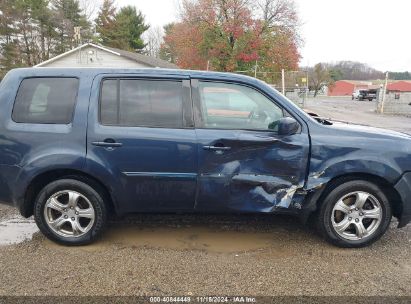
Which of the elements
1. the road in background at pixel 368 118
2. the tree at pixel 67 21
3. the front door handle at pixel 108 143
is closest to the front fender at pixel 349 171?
the front door handle at pixel 108 143

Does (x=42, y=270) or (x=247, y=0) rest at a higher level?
(x=247, y=0)

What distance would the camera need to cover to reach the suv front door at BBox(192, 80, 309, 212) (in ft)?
11.3

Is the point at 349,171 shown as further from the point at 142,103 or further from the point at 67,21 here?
the point at 67,21

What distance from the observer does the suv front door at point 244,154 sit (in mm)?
3432

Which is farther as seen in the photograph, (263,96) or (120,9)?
(120,9)

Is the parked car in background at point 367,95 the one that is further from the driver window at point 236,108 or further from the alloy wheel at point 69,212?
the alloy wheel at point 69,212

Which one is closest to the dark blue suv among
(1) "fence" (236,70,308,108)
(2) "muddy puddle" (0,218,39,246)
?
(2) "muddy puddle" (0,218,39,246)

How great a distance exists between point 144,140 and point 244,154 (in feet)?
3.26

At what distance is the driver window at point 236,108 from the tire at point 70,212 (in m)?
1.42

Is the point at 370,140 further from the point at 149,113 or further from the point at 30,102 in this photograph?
the point at 30,102

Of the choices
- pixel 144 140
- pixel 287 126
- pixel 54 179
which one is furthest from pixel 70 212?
pixel 287 126

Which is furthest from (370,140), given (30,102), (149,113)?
(30,102)

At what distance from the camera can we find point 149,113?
3.49 metres

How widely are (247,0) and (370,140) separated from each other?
28.3m
